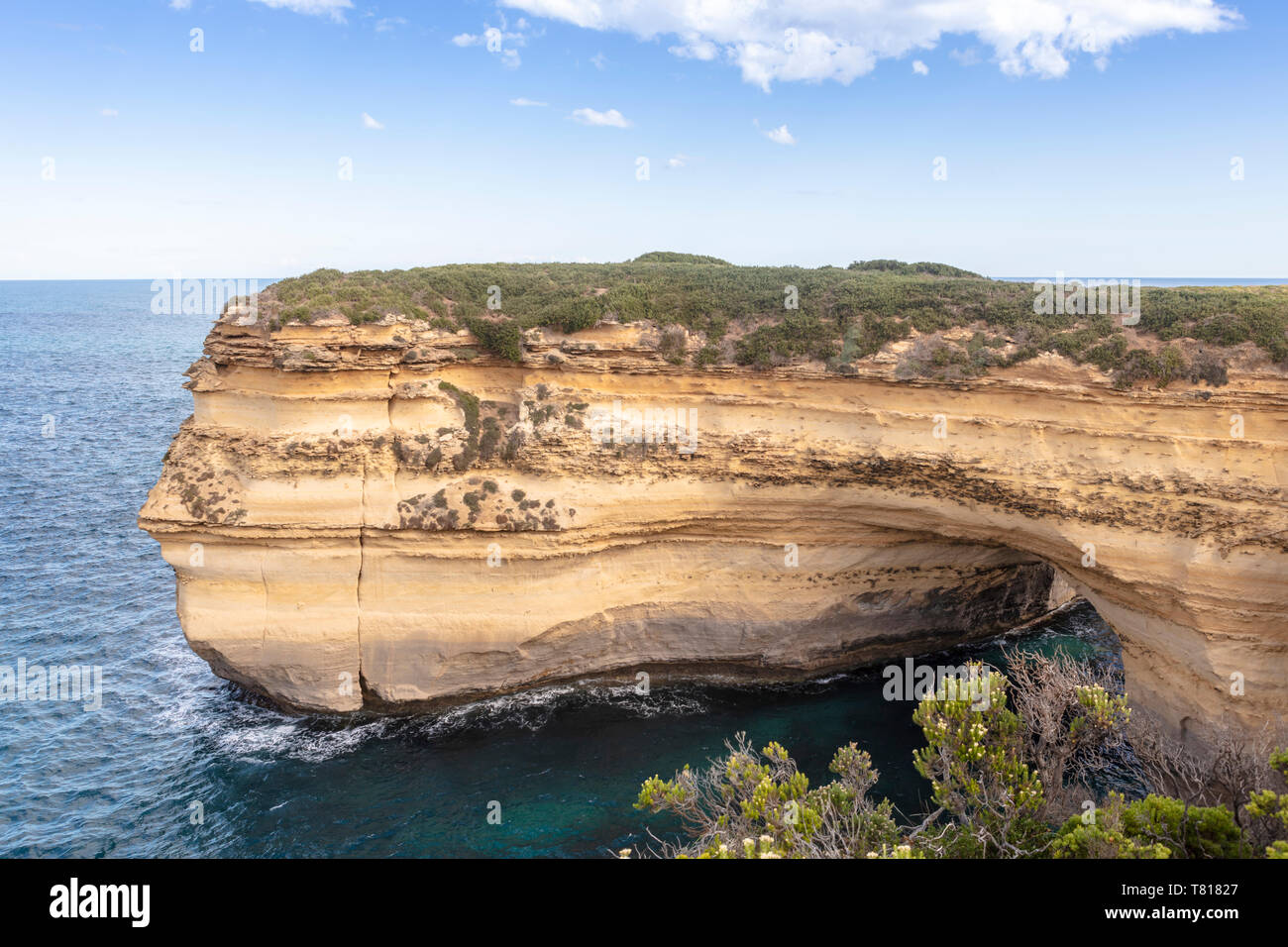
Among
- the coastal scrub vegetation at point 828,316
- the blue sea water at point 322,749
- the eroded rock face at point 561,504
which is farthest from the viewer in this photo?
the eroded rock face at point 561,504

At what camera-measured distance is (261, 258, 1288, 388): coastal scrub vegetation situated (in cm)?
2027

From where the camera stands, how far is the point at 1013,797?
15.0m

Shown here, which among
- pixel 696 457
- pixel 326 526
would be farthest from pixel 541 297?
pixel 326 526

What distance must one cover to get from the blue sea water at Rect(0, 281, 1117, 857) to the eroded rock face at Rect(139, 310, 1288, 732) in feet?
5.31

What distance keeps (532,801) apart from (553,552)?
679cm

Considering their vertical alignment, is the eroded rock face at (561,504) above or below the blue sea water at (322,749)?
above

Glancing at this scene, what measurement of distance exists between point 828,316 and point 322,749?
750 inches

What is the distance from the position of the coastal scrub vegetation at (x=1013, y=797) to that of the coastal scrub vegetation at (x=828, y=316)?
27.5ft

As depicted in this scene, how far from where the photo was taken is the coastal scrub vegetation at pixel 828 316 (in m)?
20.3

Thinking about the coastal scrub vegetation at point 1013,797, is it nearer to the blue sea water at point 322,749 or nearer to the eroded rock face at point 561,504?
the blue sea water at point 322,749

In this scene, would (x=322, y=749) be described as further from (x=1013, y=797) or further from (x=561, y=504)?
(x=1013, y=797)

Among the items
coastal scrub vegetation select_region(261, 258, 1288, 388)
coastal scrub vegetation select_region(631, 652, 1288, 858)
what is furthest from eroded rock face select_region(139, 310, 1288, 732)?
coastal scrub vegetation select_region(631, 652, 1288, 858)

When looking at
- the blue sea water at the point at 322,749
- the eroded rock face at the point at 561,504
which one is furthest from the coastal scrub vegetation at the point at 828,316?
the blue sea water at the point at 322,749

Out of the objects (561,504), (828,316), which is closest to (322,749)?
(561,504)
